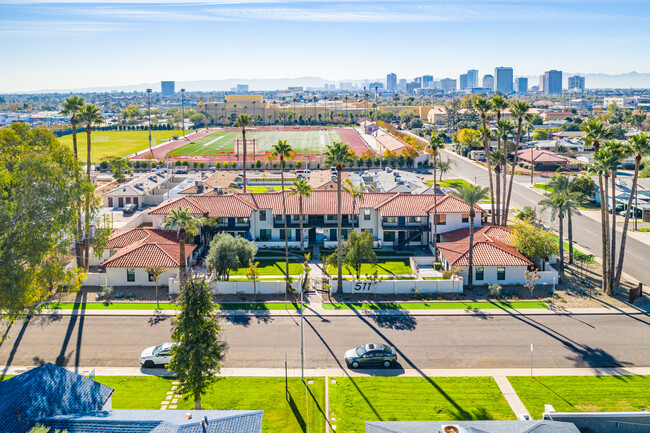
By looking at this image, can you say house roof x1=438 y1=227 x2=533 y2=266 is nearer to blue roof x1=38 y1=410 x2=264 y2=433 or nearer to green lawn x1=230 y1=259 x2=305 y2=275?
green lawn x1=230 y1=259 x2=305 y2=275

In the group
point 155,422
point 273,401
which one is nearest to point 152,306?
point 273,401

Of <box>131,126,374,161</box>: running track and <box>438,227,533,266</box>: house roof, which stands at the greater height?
<box>131,126,374,161</box>: running track

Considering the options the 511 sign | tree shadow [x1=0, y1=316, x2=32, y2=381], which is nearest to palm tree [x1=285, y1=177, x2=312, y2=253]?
the 511 sign

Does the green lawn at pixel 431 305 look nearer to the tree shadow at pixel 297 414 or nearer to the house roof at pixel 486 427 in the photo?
the tree shadow at pixel 297 414

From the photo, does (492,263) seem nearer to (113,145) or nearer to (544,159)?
(544,159)

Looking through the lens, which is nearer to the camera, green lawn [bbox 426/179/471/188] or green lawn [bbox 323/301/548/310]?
green lawn [bbox 323/301/548/310]

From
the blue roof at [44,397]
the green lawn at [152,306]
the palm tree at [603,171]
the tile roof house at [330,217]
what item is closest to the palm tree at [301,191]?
the tile roof house at [330,217]
